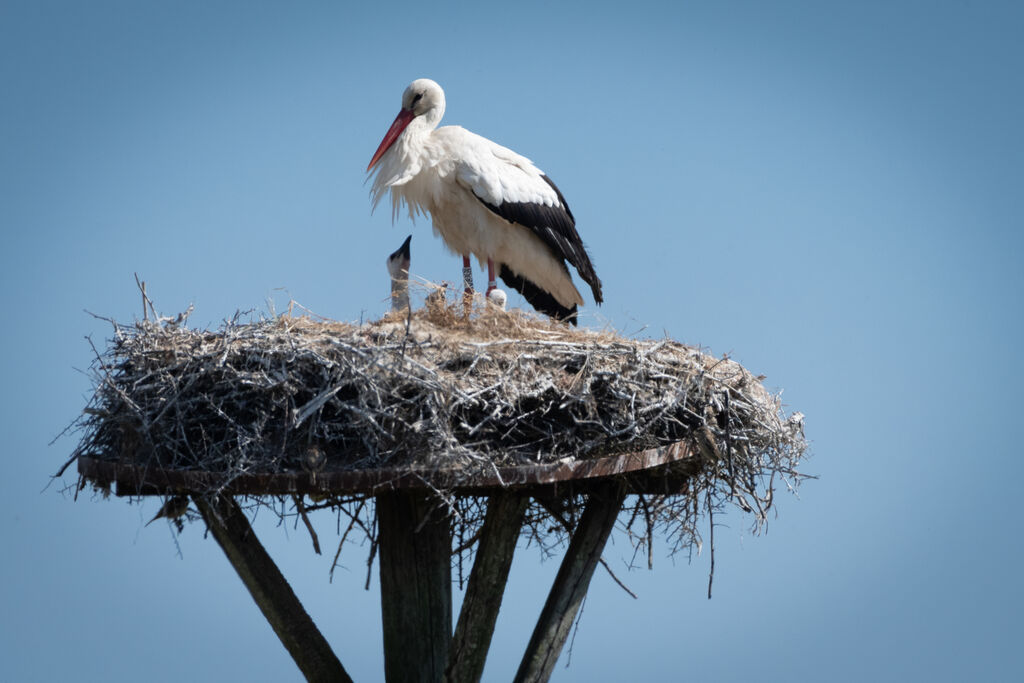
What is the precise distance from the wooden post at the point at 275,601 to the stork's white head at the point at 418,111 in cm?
304

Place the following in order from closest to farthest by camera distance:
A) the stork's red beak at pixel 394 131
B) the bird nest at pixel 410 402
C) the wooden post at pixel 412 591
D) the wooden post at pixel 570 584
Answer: the bird nest at pixel 410 402
the wooden post at pixel 412 591
the wooden post at pixel 570 584
the stork's red beak at pixel 394 131

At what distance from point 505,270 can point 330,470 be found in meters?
3.47

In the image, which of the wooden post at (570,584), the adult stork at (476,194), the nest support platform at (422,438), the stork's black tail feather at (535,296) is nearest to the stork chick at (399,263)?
the adult stork at (476,194)

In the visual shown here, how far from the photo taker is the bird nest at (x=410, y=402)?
3877 mm

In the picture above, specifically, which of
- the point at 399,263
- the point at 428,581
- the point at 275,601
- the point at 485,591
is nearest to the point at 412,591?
the point at 428,581

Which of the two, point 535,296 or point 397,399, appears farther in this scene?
point 535,296

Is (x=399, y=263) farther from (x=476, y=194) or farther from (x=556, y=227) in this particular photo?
(x=556, y=227)

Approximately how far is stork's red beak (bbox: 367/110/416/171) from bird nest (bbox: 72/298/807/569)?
2391 millimetres

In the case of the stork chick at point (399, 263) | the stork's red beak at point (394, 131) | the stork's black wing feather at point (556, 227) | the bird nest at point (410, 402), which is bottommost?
the bird nest at point (410, 402)

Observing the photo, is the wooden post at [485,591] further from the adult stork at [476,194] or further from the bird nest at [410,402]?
the adult stork at [476,194]

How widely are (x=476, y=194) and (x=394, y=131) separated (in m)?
0.64

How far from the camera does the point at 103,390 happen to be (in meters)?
4.23

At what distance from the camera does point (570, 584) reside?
14.7 ft

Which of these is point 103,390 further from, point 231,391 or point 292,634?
point 292,634
